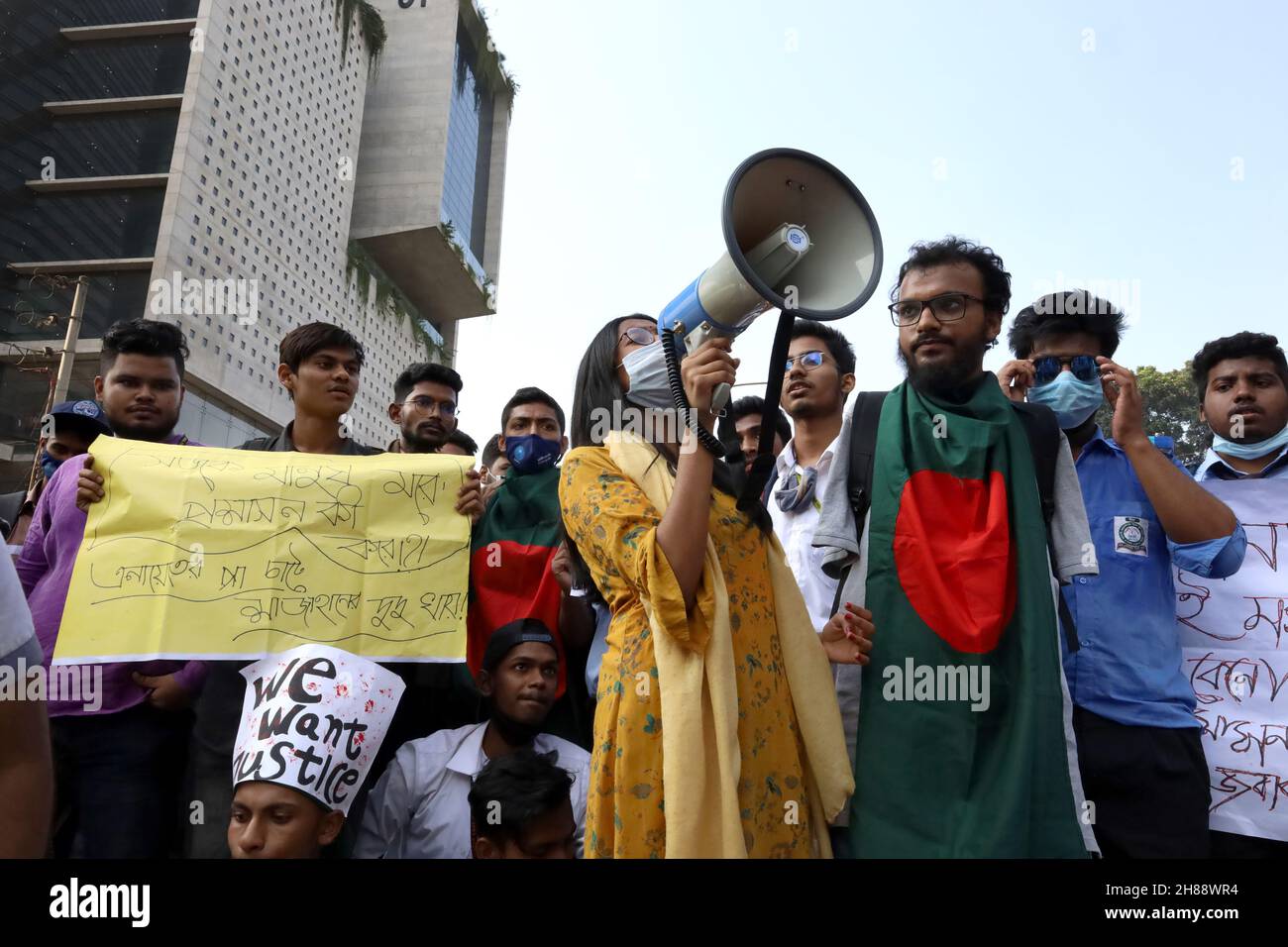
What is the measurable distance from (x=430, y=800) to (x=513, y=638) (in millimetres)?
610

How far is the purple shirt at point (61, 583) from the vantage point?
2.98 metres

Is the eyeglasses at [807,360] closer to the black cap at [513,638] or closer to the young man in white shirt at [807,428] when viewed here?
the young man in white shirt at [807,428]

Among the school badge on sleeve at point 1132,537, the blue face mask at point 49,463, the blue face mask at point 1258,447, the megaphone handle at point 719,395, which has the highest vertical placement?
the blue face mask at point 49,463

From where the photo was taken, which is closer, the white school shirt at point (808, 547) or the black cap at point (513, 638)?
the white school shirt at point (808, 547)

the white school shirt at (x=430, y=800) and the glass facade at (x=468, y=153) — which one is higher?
the glass facade at (x=468, y=153)

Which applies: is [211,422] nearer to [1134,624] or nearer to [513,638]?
[513,638]

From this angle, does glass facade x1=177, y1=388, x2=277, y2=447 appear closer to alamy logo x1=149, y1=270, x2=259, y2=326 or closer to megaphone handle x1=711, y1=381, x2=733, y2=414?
alamy logo x1=149, y1=270, x2=259, y2=326

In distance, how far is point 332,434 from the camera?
3.63m

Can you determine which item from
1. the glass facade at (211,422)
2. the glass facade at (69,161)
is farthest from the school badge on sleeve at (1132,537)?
the glass facade at (69,161)

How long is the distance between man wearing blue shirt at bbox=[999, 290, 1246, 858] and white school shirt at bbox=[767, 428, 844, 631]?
0.69 m

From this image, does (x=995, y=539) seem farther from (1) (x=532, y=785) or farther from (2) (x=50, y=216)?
(2) (x=50, y=216)
